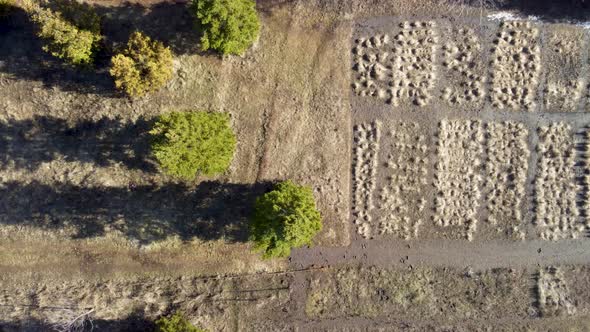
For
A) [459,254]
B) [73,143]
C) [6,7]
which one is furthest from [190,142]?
[459,254]

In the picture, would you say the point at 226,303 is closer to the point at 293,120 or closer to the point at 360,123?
the point at 293,120

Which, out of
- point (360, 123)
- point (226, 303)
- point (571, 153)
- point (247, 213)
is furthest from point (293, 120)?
point (571, 153)

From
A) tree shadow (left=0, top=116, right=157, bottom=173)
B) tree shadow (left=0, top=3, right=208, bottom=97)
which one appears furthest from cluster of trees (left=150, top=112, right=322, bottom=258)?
tree shadow (left=0, top=3, right=208, bottom=97)

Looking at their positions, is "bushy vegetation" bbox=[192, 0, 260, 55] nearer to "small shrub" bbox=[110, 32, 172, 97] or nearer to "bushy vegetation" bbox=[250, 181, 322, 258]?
"small shrub" bbox=[110, 32, 172, 97]

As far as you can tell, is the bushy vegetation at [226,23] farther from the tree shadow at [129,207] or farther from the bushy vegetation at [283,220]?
the bushy vegetation at [283,220]

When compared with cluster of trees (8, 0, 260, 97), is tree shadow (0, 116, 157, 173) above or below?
below
